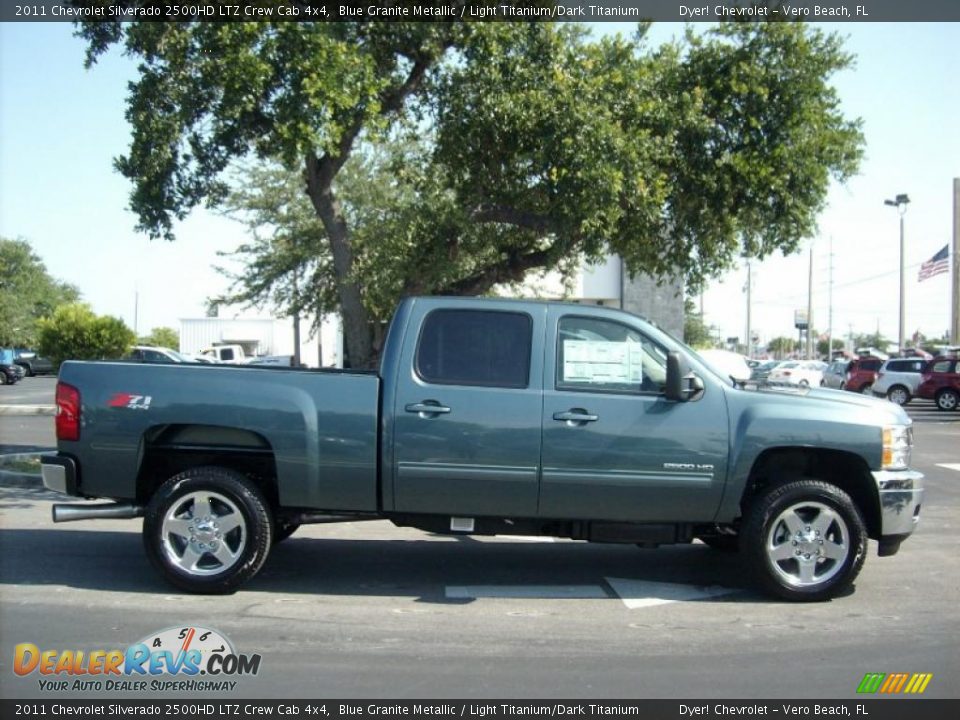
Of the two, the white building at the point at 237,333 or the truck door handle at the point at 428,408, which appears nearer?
the truck door handle at the point at 428,408

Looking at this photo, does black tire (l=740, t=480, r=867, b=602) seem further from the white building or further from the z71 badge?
the white building

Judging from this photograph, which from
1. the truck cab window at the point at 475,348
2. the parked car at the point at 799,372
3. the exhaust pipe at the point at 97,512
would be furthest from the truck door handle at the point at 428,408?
the parked car at the point at 799,372

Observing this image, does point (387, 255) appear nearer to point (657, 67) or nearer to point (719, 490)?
point (657, 67)

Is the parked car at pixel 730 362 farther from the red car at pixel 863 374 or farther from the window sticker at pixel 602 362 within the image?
the red car at pixel 863 374

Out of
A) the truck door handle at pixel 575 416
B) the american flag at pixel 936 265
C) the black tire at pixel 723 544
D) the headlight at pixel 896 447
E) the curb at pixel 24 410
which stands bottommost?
the curb at pixel 24 410

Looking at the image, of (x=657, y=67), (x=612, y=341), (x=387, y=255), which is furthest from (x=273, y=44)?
(x=612, y=341)

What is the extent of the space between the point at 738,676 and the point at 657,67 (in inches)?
324

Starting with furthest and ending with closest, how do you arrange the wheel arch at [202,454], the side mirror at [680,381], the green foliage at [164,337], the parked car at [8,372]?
the green foliage at [164,337], the parked car at [8,372], the wheel arch at [202,454], the side mirror at [680,381]

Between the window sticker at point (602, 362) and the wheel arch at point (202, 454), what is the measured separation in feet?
6.97

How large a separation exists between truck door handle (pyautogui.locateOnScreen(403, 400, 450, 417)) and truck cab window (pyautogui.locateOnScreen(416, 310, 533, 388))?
174mm

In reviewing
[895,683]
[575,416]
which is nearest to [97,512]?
[575,416]

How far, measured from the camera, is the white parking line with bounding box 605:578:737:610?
688 centimetres

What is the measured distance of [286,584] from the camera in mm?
7152

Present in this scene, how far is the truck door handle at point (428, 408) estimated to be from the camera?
6.56 meters
